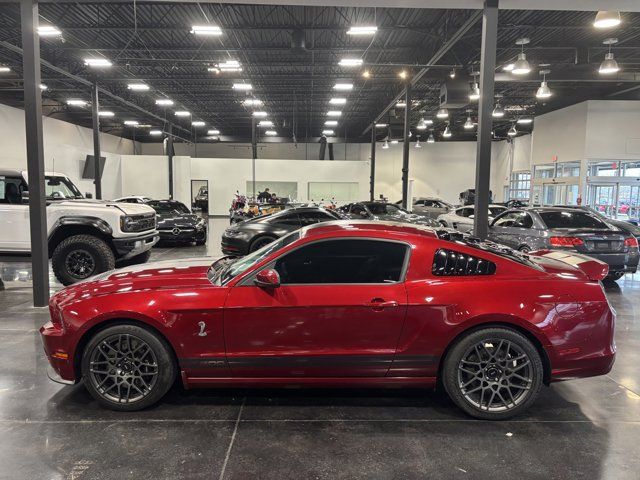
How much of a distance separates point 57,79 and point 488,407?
19.4 meters

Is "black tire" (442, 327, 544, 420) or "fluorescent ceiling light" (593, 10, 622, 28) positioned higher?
"fluorescent ceiling light" (593, 10, 622, 28)

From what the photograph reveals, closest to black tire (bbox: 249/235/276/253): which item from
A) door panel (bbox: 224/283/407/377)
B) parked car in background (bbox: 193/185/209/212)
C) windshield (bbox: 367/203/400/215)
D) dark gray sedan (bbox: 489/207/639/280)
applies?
dark gray sedan (bbox: 489/207/639/280)

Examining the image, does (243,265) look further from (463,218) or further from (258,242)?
(463,218)

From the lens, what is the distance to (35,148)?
6090 millimetres

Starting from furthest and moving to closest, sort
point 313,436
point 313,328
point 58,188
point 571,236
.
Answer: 1. point 58,188
2. point 571,236
3. point 313,328
4. point 313,436

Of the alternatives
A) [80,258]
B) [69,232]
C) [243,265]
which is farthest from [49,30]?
[243,265]

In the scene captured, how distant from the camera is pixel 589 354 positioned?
10.3 feet

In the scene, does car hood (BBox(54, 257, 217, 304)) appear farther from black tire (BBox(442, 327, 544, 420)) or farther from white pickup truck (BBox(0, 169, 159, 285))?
white pickup truck (BBox(0, 169, 159, 285))

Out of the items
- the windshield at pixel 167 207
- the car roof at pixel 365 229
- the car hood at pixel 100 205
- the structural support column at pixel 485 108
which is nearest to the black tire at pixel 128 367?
the car roof at pixel 365 229

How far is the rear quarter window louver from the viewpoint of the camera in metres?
3.22

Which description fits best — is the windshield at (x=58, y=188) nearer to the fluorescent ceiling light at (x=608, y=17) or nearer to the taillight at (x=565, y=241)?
the taillight at (x=565, y=241)

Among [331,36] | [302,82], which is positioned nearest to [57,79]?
[302,82]

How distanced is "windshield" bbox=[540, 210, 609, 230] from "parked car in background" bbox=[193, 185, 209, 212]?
2511 centimetres

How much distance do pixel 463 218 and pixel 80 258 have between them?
9918 mm
